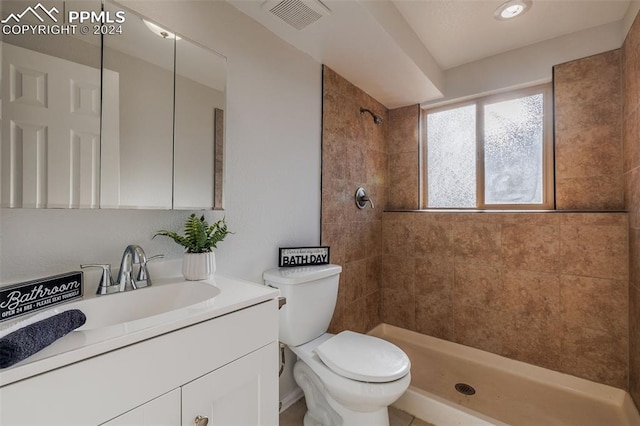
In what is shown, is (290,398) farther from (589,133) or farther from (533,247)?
(589,133)

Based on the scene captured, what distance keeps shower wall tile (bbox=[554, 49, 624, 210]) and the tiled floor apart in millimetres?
1631

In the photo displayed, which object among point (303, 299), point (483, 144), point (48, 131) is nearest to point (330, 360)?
point (303, 299)

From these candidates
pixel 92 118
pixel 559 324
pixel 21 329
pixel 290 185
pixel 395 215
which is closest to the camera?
pixel 21 329

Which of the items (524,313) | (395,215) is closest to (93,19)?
(395,215)

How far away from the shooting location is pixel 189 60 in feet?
3.83

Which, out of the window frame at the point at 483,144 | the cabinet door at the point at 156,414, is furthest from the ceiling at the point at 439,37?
the cabinet door at the point at 156,414

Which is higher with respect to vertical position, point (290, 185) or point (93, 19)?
point (93, 19)

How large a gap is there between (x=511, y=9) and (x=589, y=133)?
92cm

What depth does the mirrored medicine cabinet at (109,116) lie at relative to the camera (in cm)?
80

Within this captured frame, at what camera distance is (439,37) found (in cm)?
194

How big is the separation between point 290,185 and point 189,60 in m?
0.77

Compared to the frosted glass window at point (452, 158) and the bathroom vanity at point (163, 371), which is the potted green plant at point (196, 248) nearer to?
the bathroom vanity at point (163, 371)

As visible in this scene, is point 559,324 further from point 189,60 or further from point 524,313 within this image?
point 189,60

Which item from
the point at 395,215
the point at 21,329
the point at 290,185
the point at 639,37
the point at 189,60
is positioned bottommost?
the point at 21,329
